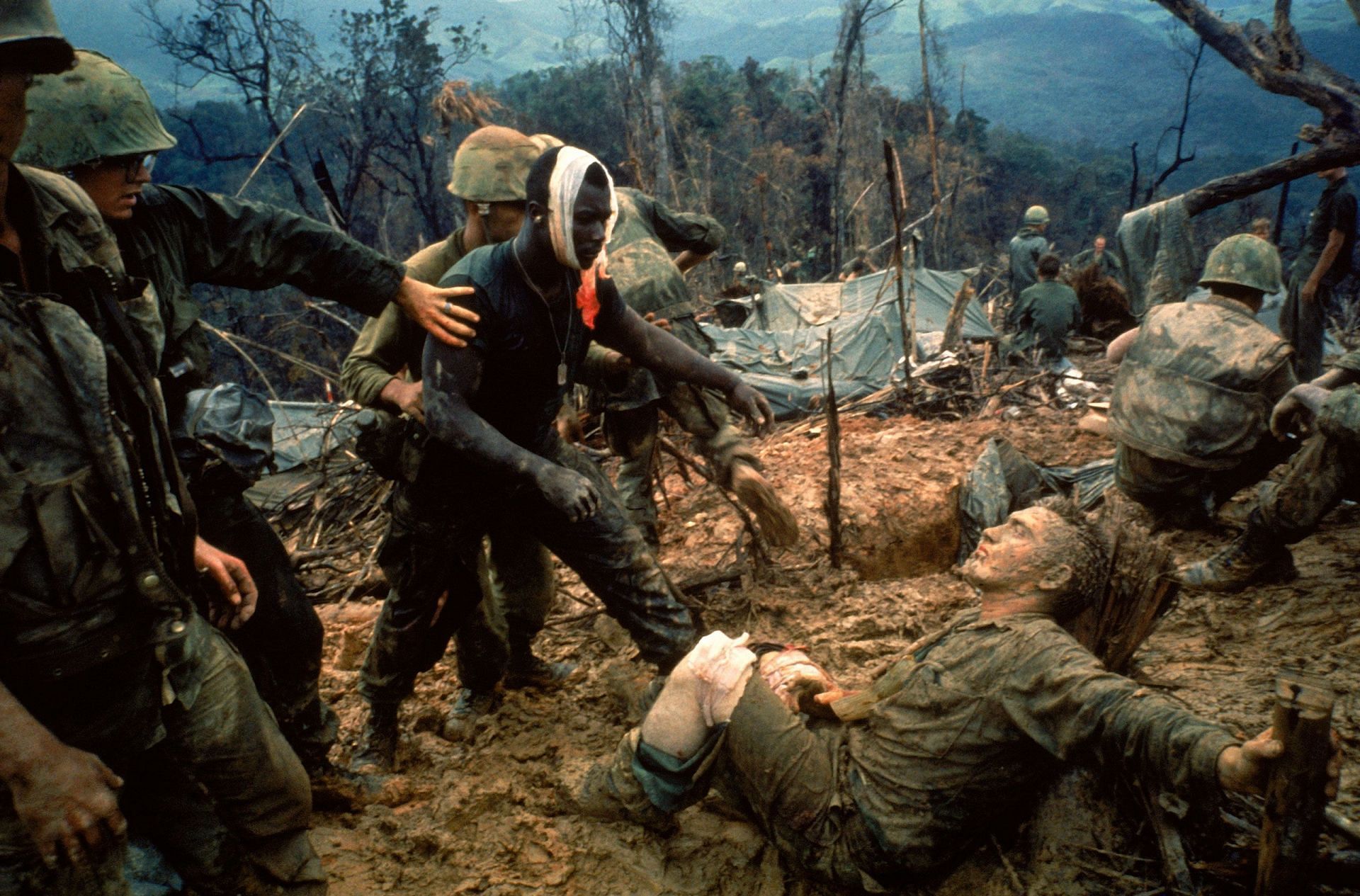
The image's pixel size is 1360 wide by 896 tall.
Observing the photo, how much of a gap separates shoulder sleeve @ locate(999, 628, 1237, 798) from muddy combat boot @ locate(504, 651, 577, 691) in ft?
7.12

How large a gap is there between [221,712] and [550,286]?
60.1 inches

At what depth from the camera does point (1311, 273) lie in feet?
21.5

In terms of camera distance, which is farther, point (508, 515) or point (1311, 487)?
point (1311, 487)

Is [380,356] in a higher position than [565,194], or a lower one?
lower

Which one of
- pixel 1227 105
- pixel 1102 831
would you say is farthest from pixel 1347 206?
pixel 1227 105

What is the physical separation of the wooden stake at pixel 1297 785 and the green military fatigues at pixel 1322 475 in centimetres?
213

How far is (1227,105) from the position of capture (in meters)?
51.6

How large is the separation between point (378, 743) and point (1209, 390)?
165 inches

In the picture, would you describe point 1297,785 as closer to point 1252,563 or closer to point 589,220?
point 589,220

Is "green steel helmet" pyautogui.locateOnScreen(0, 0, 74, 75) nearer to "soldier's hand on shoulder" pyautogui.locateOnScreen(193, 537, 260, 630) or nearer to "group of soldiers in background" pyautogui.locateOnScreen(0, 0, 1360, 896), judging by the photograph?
"group of soldiers in background" pyautogui.locateOnScreen(0, 0, 1360, 896)

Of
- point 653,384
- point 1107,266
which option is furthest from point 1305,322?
point 1107,266

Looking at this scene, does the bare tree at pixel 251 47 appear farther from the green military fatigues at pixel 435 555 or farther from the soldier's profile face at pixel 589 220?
the soldier's profile face at pixel 589 220

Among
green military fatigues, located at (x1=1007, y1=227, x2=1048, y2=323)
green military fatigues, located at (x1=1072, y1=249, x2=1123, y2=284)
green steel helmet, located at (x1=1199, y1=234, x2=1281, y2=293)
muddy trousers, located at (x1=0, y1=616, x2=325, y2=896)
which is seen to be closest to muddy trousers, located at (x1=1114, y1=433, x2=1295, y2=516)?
green steel helmet, located at (x1=1199, y1=234, x2=1281, y2=293)

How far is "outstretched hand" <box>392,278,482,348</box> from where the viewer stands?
96.8 inches
